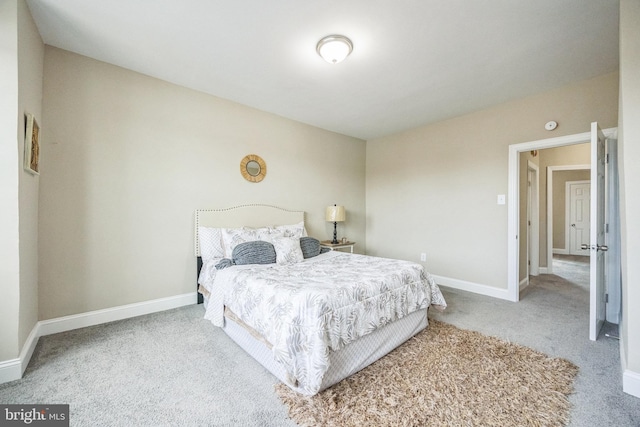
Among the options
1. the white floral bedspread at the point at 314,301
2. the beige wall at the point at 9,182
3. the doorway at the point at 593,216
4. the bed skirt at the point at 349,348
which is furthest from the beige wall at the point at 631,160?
the beige wall at the point at 9,182

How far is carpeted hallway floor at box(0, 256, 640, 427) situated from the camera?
153cm

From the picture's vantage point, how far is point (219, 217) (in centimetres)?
341

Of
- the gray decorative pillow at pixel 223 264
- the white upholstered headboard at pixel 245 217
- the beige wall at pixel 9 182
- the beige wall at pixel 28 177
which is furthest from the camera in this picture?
the white upholstered headboard at pixel 245 217

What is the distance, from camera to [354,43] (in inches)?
90.7

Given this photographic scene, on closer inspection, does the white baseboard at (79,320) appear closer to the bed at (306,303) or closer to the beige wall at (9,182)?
the beige wall at (9,182)

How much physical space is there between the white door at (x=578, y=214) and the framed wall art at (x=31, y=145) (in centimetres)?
1005

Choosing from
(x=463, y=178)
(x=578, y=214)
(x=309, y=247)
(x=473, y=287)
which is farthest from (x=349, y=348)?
(x=578, y=214)

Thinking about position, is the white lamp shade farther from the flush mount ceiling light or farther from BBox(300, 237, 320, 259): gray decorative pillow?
the flush mount ceiling light

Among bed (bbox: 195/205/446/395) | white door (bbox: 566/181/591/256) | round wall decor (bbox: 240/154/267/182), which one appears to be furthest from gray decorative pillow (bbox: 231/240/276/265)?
white door (bbox: 566/181/591/256)

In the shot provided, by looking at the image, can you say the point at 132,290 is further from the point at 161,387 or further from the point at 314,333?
the point at 314,333

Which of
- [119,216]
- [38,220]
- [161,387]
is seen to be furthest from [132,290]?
[161,387]

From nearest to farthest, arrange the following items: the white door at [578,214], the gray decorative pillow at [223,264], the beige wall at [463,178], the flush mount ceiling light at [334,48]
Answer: the flush mount ceiling light at [334,48]
the gray decorative pillow at [223,264]
the beige wall at [463,178]
the white door at [578,214]

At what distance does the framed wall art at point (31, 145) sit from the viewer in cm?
195

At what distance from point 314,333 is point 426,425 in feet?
2.46
